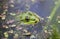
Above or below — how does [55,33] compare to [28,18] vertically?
below

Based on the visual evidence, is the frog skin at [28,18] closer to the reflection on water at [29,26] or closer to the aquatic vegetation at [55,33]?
the reflection on water at [29,26]

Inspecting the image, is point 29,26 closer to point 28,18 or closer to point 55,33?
point 28,18

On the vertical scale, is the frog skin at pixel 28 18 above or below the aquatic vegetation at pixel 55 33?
above

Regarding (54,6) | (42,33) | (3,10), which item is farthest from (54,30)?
(3,10)

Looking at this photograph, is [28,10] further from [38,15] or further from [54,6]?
[54,6]

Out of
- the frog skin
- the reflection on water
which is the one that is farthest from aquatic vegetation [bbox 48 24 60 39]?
the frog skin

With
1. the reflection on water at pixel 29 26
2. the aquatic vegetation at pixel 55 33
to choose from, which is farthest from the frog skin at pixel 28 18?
the aquatic vegetation at pixel 55 33

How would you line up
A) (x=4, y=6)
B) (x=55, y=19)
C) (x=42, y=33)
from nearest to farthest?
(x=42, y=33)
(x=55, y=19)
(x=4, y=6)

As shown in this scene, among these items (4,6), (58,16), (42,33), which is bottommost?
(42,33)

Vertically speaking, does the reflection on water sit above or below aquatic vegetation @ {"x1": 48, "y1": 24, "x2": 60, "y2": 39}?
above

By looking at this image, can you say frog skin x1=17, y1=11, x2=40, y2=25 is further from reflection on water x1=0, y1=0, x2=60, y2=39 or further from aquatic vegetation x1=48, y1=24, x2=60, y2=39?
aquatic vegetation x1=48, y1=24, x2=60, y2=39

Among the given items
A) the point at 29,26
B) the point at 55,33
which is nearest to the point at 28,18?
the point at 29,26
